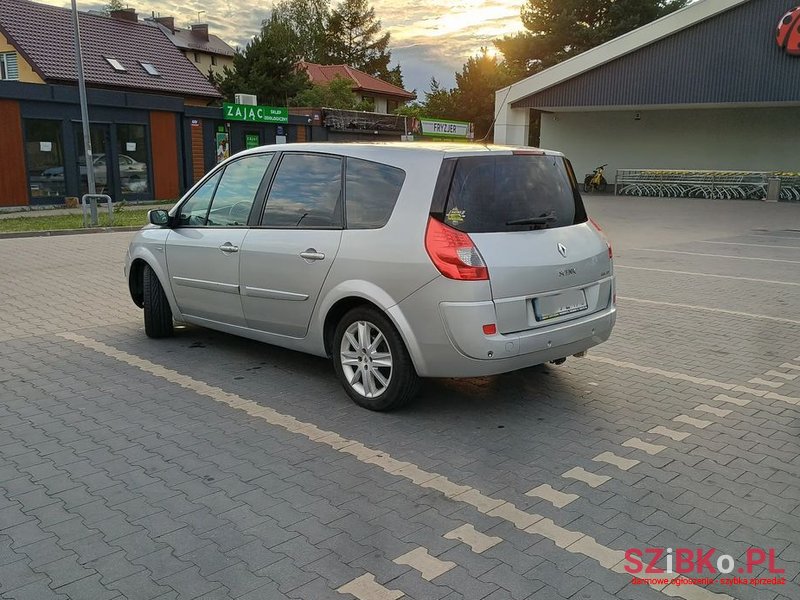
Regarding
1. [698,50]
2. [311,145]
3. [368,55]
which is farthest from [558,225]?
[368,55]

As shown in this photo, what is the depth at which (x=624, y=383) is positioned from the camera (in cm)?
539

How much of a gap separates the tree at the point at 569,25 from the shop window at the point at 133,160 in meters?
29.5

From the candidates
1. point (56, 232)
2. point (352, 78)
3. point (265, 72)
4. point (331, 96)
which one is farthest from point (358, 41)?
point (56, 232)

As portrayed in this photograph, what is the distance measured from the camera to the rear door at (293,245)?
16.1 ft

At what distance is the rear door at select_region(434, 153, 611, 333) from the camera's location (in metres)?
4.29

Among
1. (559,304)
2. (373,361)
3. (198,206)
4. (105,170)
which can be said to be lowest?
(373,361)

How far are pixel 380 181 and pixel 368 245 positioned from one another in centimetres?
46

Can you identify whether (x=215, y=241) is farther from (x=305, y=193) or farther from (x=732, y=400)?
(x=732, y=400)

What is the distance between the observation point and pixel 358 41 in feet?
244

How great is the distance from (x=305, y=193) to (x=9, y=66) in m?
29.7

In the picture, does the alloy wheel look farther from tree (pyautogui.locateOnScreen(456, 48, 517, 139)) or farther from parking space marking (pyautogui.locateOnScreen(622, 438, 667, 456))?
tree (pyautogui.locateOnScreen(456, 48, 517, 139))

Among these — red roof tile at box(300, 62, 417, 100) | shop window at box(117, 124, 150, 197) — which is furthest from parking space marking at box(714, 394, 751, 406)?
red roof tile at box(300, 62, 417, 100)

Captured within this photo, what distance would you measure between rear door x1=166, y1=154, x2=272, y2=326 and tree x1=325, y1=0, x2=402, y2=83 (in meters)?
71.9

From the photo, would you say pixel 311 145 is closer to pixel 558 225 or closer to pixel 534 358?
pixel 558 225
